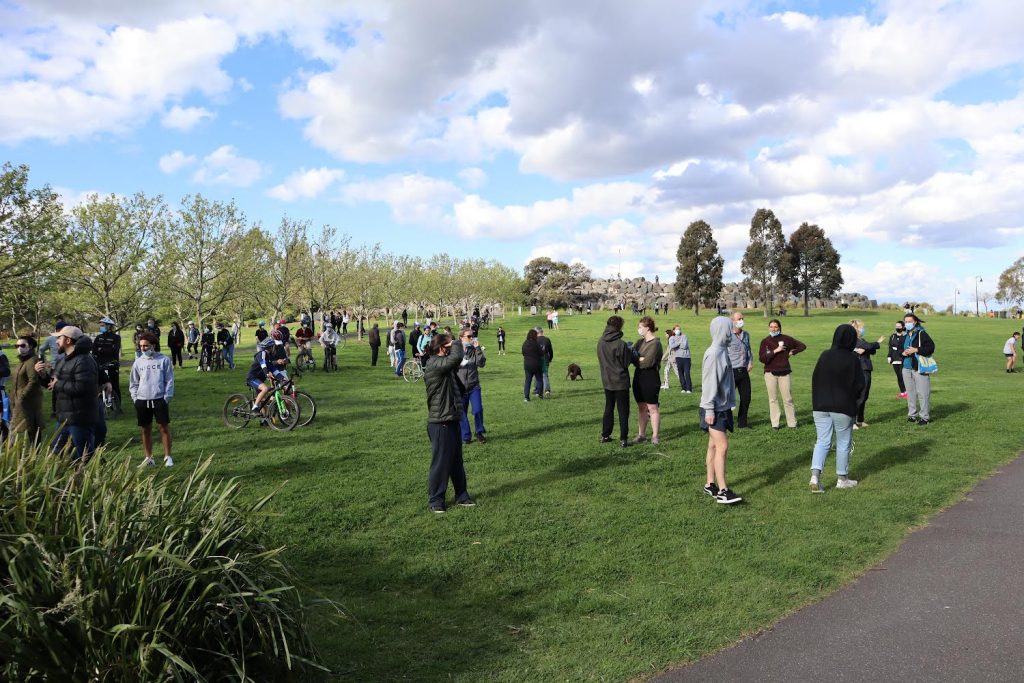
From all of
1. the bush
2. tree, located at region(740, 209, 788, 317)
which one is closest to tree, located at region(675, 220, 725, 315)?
tree, located at region(740, 209, 788, 317)

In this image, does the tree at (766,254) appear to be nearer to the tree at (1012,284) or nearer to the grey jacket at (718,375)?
the tree at (1012,284)

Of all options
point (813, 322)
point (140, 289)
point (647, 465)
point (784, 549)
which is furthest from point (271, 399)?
point (813, 322)

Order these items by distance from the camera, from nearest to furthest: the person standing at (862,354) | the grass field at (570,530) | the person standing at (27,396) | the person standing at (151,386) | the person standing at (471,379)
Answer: the grass field at (570,530) < the person standing at (27,396) < the person standing at (151,386) < the person standing at (471,379) < the person standing at (862,354)

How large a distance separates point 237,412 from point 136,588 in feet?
34.2

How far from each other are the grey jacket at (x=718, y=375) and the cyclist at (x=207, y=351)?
2238cm

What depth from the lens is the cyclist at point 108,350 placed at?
1456 centimetres

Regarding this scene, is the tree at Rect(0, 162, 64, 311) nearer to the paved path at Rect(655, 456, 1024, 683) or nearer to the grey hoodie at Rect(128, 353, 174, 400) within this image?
the grey hoodie at Rect(128, 353, 174, 400)

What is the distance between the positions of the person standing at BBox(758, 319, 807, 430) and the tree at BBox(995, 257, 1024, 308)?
108 meters

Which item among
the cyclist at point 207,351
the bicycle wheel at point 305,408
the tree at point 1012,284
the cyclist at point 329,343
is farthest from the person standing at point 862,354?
the tree at point 1012,284

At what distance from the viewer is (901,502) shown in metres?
7.60

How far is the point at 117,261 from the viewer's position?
34.1 metres

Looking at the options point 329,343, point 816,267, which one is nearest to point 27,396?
point 329,343

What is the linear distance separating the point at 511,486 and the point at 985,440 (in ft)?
26.2

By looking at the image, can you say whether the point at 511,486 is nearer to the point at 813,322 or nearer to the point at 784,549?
the point at 784,549
